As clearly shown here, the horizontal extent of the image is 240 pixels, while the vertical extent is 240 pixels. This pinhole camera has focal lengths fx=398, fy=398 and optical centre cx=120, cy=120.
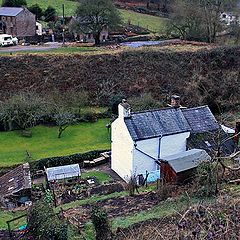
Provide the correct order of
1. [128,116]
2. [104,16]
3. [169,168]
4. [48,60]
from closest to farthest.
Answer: [169,168]
[128,116]
[48,60]
[104,16]

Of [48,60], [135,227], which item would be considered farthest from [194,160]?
[48,60]

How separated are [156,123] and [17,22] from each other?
103 ft

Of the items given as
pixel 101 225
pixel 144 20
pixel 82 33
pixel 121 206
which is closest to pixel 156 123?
pixel 121 206

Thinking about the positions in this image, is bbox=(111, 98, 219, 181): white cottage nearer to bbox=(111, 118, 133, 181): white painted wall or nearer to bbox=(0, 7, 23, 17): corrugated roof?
bbox=(111, 118, 133, 181): white painted wall

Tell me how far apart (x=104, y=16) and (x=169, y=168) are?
2908cm

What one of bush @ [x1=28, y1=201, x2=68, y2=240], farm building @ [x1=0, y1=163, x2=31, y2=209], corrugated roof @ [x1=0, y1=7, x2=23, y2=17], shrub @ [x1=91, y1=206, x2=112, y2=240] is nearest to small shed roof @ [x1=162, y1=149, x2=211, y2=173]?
shrub @ [x1=91, y1=206, x2=112, y2=240]

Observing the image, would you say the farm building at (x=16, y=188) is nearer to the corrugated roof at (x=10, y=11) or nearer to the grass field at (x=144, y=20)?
the corrugated roof at (x=10, y=11)

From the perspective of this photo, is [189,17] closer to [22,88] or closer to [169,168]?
[22,88]

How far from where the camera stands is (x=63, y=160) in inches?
963

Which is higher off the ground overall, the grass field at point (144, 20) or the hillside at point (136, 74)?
the grass field at point (144, 20)

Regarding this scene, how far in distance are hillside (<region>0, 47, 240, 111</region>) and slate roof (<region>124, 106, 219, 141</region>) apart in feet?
36.1

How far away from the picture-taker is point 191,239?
8961mm

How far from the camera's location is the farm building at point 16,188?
19047mm

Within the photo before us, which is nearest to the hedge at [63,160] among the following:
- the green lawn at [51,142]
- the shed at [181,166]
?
the green lawn at [51,142]
